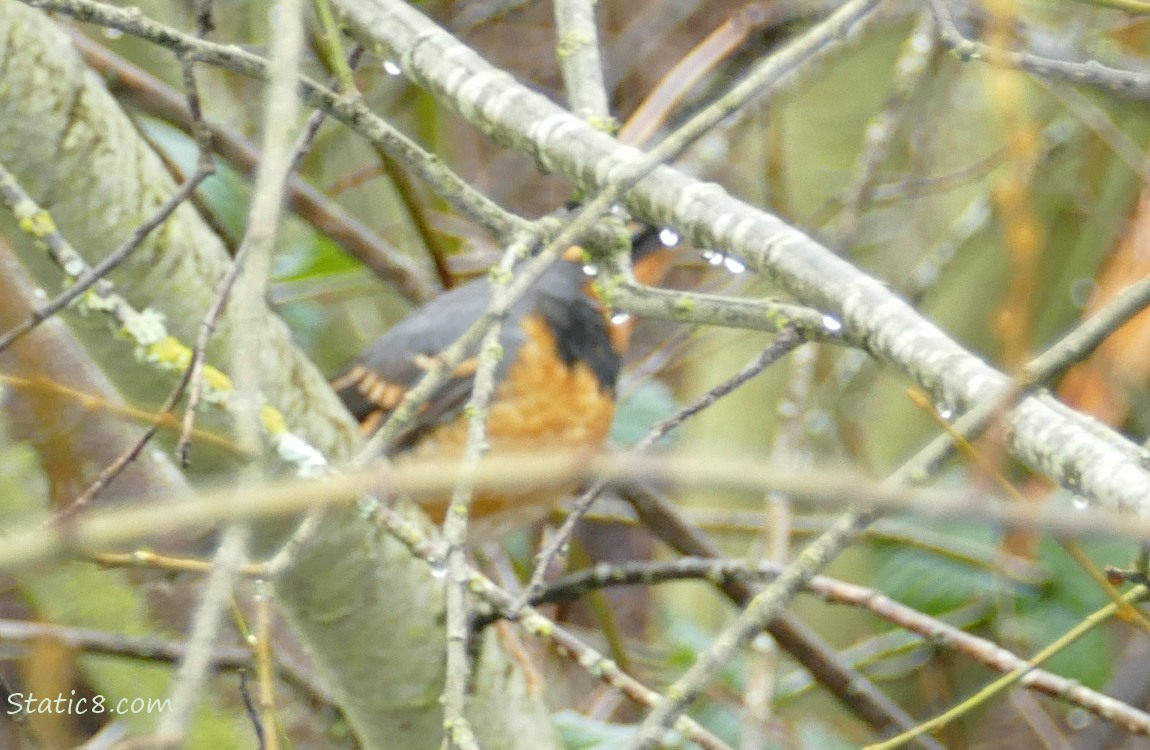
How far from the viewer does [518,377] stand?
250 centimetres

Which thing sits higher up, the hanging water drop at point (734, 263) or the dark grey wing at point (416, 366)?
the dark grey wing at point (416, 366)

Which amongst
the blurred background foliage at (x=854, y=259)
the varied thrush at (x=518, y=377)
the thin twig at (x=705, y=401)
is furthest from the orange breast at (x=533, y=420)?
the thin twig at (x=705, y=401)

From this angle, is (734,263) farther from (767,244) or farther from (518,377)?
(518,377)

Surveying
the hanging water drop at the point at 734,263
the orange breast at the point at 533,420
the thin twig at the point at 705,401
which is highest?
the orange breast at the point at 533,420

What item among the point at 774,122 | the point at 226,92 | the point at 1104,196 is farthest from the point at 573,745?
the point at 226,92

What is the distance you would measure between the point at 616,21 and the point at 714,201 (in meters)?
3.70

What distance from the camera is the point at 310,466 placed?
1658mm

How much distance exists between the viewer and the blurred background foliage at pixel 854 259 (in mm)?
2785

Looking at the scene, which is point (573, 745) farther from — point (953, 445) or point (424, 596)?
point (953, 445)

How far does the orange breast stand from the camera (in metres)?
2.46

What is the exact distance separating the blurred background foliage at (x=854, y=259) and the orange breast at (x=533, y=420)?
1.14ft

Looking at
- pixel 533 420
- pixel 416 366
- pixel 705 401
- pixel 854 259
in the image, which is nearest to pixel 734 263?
pixel 705 401

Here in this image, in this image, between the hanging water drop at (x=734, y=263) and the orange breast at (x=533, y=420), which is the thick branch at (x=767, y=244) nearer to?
the hanging water drop at (x=734, y=263)

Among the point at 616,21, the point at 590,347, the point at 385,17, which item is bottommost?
the point at 385,17
